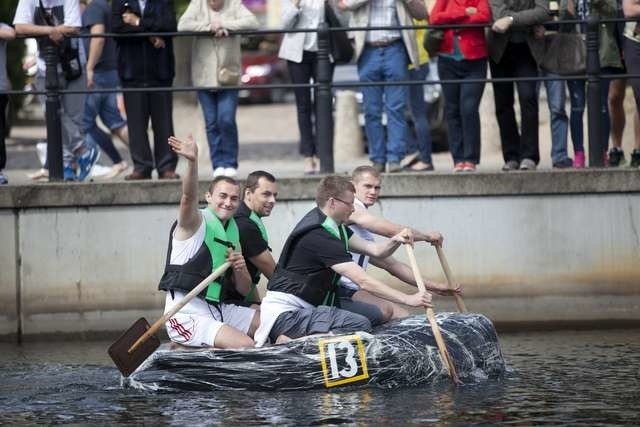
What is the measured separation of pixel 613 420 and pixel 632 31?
201 inches

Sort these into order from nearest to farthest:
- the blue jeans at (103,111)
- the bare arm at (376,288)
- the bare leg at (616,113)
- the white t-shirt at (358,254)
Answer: the bare arm at (376,288), the white t-shirt at (358,254), the bare leg at (616,113), the blue jeans at (103,111)

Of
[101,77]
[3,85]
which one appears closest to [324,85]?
[101,77]

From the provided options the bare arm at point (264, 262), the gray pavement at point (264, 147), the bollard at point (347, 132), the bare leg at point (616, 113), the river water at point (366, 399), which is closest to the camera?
the river water at point (366, 399)

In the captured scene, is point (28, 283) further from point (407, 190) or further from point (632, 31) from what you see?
point (632, 31)

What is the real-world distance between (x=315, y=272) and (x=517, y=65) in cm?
355

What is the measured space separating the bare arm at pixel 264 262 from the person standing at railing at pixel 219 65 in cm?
213

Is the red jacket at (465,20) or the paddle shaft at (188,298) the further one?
the red jacket at (465,20)

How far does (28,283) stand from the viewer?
13.5 metres

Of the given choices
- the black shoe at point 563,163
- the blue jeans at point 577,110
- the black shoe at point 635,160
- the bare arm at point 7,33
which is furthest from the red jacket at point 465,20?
the bare arm at point 7,33

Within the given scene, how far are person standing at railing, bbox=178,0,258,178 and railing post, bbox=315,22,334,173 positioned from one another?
0.70m

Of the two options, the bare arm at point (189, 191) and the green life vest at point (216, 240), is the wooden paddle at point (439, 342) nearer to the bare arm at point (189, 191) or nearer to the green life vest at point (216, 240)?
the green life vest at point (216, 240)

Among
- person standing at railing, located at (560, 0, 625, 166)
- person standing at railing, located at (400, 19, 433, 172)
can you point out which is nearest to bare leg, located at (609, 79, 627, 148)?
person standing at railing, located at (560, 0, 625, 166)

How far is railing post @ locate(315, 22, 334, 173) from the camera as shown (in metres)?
13.4

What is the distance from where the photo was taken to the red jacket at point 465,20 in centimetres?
1369
